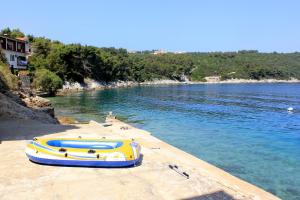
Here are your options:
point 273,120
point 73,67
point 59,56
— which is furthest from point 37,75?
point 273,120

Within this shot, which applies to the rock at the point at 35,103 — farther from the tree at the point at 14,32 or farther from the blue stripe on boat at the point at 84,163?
the tree at the point at 14,32

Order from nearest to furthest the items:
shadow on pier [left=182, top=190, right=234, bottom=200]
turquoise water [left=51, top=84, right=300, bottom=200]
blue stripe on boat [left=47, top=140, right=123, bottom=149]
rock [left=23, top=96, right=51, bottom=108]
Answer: shadow on pier [left=182, top=190, right=234, bottom=200], blue stripe on boat [left=47, top=140, right=123, bottom=149], turquoise water [left=51, top=84, right=300, bottom=200], rock [left=23, top=96, right=51, bottom=108]

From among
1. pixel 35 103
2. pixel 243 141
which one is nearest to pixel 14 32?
pixel 35 103

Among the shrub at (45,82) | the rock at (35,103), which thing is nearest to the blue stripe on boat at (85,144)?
the rock at (35,103)

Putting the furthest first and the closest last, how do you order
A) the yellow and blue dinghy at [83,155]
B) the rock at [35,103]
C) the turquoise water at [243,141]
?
the rock at [35,103] → the turquoise water at [243,141] → the yellow and blue dinghy at [83,155]

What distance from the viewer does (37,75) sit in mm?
75062

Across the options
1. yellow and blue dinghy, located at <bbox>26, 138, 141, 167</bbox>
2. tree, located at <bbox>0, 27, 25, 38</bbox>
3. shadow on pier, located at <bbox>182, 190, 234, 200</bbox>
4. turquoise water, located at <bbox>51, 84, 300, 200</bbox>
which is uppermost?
tree, located at <bbox>0, 27, 25, 38</bbox>

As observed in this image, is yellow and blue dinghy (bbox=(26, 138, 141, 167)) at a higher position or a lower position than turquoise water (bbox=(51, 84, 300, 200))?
higher

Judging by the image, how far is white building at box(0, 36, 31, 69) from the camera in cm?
6266

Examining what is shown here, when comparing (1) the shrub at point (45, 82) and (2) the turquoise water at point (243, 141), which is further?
(1) the shrub at point (45, 82)

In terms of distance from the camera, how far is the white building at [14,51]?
2467 inches

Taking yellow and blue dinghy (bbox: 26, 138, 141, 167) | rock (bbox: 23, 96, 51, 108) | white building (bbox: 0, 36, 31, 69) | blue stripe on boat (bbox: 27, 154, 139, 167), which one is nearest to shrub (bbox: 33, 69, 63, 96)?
white building (bbox: 0, 36, 31, 69)

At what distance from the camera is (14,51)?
65.5 m

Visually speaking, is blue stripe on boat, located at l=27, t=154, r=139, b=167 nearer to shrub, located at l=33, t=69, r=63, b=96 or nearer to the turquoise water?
the turquoise water
